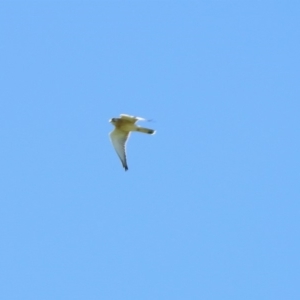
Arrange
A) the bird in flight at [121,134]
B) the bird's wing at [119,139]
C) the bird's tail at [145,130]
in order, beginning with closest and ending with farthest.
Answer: the bird's tail at [145,130], the bird in flight at [121,134], the bird's wing at [119,139]

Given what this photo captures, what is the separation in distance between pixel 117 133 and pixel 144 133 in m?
0.90

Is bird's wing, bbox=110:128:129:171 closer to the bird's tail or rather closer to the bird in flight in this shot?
the bird in flight

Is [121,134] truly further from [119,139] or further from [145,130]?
[145,130]

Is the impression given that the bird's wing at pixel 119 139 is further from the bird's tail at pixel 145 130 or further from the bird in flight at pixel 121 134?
the bird's tail at pixel 145 130

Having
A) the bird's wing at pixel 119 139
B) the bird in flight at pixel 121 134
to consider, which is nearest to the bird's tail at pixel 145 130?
the bird in flight at pixel 121 134

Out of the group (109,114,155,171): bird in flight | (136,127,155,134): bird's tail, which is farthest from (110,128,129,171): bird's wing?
(136,127,155,134): bird's tail

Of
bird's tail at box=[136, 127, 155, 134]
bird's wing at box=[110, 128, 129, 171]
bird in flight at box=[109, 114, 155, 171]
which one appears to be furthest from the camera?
bird's wing at box=[110, 128, 129, 171]

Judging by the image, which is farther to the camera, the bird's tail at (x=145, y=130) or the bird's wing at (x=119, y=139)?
the bird's wing at (x=119, y=139)

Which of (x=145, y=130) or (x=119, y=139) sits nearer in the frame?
(x=145, y=130)

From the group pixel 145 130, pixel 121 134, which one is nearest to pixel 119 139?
pixel 121 134

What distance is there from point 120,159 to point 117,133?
0.70m

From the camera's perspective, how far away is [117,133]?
21453mm

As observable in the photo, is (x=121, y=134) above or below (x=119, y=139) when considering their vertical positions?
above

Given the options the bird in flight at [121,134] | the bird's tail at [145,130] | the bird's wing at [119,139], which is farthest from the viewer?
the bird's wing at [119,139]
